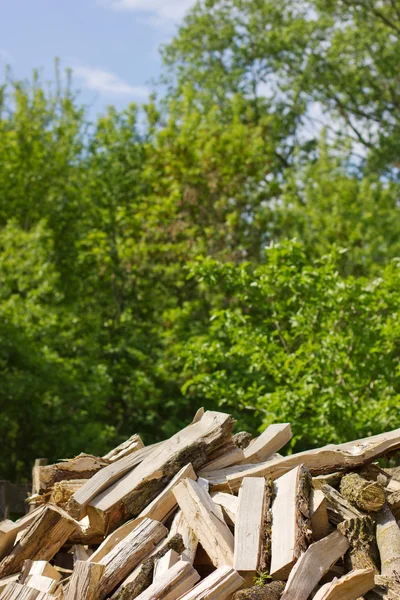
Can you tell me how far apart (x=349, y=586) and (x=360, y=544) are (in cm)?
38

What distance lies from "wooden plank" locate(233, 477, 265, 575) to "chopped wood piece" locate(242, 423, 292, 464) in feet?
1.96

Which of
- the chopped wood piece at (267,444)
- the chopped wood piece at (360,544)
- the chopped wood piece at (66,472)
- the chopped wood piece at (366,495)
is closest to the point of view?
the chopped wood piece at (360,544)

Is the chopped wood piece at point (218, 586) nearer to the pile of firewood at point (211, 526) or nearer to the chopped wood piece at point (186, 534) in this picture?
the pile of firewood at point (211, 526)

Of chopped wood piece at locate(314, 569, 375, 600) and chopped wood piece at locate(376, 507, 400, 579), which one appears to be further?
chopped wood piece at locate(376, 507, 400, 579)

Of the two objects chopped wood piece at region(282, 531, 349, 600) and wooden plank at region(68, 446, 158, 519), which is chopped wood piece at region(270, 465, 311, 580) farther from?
wooden plank at region(68, 446, 158, 519)

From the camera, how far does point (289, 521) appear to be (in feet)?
13.6

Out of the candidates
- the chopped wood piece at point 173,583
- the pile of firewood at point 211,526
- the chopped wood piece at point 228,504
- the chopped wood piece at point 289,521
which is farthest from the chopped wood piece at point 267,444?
the chopped wood piece at point 173,583

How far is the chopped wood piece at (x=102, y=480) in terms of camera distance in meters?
4.57

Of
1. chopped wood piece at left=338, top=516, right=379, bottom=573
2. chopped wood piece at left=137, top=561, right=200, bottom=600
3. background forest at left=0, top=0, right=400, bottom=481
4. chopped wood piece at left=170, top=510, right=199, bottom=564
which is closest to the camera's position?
chopped wood piece at left=137, top=561, right=200, bottom=600

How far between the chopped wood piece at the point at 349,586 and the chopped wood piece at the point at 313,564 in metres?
0.08

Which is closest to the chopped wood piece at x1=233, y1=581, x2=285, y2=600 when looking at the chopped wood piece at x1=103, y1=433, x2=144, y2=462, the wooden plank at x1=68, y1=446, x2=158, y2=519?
the wooden plank at x1=68, y1=446, x2=158, y2=519

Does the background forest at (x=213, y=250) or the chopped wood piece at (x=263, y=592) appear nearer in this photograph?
the chopped wood piece at (x=263, y=592)

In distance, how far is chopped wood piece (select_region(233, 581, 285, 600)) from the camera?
368cm

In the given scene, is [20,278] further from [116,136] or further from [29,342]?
[116,136]
